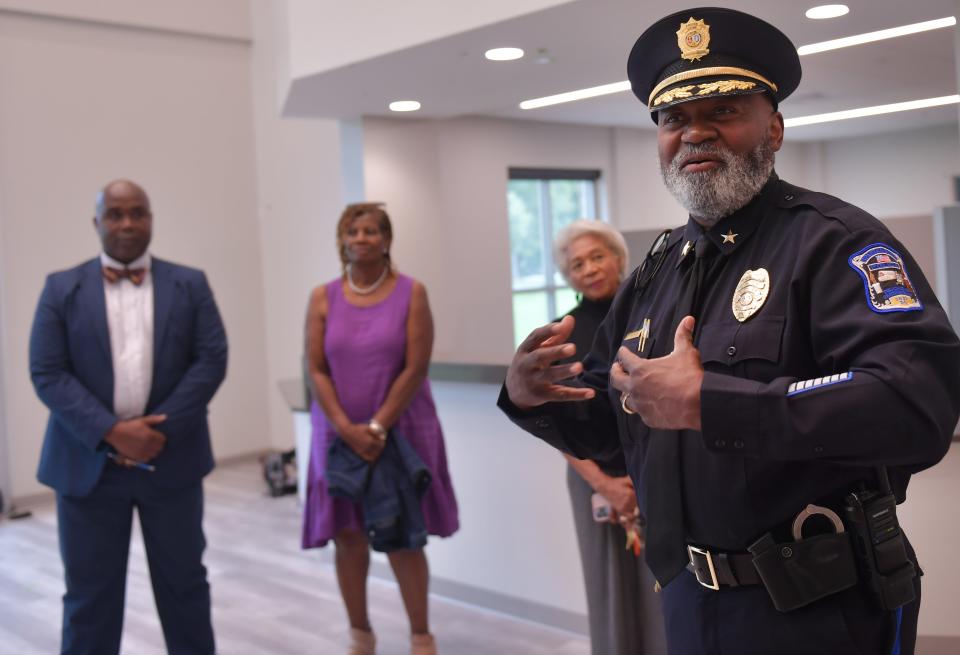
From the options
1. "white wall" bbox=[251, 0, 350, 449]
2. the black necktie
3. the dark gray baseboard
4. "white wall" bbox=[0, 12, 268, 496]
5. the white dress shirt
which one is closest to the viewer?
the black necktie

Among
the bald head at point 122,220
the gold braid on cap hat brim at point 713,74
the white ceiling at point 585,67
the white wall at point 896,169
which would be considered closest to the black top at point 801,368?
the gold braid on cap hat brim at point 713,74

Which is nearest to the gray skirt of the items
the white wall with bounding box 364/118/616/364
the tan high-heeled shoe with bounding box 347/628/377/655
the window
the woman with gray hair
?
the woman with gray hair

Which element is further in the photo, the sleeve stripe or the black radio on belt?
the black radio on belt

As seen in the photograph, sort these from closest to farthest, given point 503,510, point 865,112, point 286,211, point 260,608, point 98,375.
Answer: point 98,375
point 503,510
point 260,608
point 865,112
point 286,211

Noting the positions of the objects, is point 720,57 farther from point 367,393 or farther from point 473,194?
point 473,194

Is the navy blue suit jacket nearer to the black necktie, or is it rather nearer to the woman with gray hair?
the woman with gray hair

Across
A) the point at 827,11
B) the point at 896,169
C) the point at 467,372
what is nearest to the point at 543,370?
the point at 827,11

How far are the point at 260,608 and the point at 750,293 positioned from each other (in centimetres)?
373

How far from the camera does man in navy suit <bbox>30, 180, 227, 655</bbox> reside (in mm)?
3250

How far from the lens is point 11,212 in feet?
23.3

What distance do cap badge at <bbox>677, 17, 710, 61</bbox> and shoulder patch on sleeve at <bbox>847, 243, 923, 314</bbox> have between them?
45cm

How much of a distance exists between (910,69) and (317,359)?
14.4ft

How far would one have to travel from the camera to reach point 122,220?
335cm

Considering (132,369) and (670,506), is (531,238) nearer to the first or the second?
(132,369)
